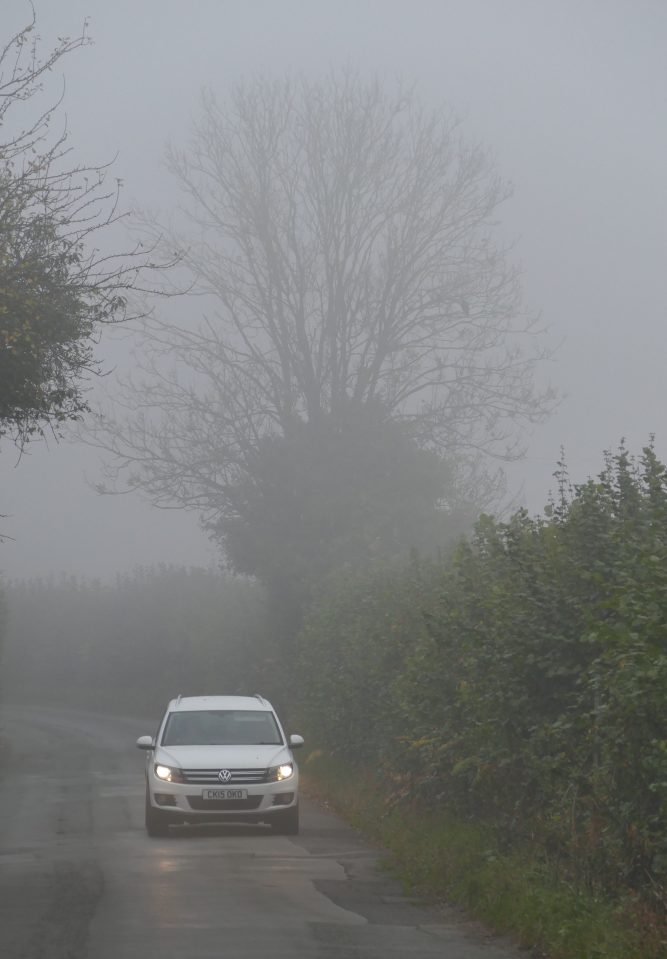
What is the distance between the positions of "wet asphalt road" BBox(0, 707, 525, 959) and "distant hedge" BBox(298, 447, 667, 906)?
111cm

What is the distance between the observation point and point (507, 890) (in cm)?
1071

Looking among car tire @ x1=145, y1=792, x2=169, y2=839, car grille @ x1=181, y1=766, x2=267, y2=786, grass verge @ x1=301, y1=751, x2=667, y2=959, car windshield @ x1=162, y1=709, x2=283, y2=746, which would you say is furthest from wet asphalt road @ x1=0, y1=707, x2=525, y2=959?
car windshield @ x1=162, y1=709, x2=283, y2=746

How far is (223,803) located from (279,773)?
2.56 feet

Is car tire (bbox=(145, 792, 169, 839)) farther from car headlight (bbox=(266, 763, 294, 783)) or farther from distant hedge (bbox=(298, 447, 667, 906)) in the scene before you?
distant hedge (bbox=(298, 447, 667, 906))

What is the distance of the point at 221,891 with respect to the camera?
1196 centimetres

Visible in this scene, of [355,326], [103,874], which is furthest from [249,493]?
[103,874]

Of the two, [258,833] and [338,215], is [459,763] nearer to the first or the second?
[258,833]

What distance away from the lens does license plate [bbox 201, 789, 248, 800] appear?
16552mm

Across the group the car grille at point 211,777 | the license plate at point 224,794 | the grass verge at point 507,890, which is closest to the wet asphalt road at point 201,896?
the grass verge at point 507,890

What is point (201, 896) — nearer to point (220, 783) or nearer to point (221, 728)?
point (220, 783)

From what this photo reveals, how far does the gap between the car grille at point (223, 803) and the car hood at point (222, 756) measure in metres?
0.39

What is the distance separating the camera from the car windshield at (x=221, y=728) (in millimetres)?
18000

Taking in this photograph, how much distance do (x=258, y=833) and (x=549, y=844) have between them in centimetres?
669

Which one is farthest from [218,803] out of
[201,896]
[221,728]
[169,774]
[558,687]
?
[558,687]
